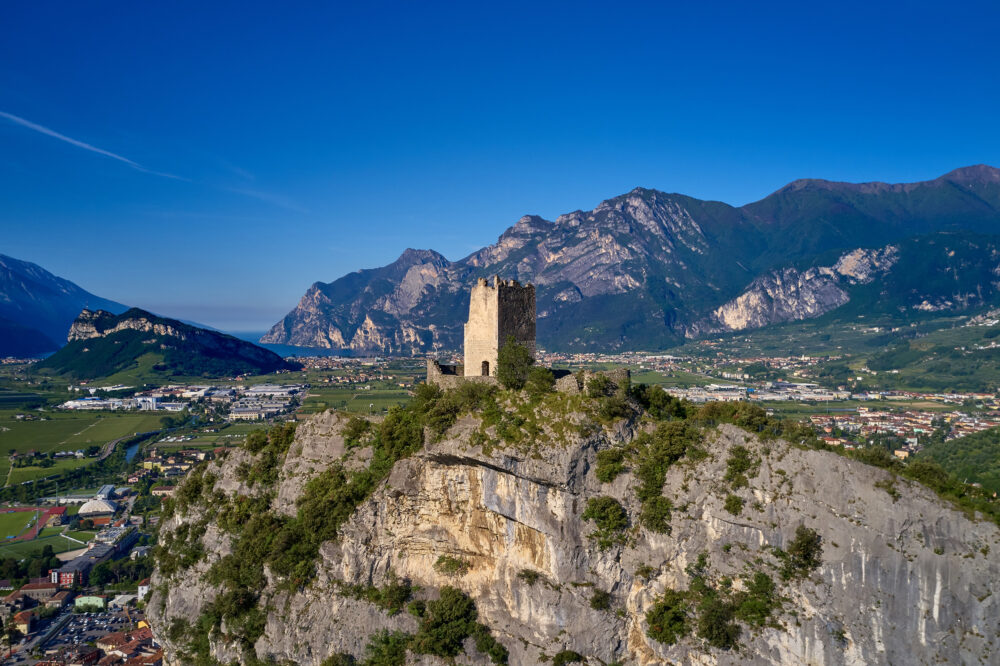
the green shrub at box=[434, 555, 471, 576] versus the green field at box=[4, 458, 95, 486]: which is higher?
the green shrub at box=[434, 555, 471, 576]

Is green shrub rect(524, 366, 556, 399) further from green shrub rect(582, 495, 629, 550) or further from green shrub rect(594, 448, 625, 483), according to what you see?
green shrub rect(582, 495, 629, 550)

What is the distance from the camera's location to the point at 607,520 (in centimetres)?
2870

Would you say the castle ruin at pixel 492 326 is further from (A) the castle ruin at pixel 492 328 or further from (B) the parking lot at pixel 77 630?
(B) the parking lot at pixel 77 630

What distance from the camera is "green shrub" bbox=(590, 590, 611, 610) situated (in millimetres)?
28406

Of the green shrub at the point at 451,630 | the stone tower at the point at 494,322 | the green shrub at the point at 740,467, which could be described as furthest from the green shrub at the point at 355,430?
the green shrub at the point at 740,467

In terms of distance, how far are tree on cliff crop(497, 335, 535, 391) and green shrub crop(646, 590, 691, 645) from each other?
37.7ft

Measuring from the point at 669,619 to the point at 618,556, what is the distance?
311 centimetres

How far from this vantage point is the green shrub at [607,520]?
93.9ft

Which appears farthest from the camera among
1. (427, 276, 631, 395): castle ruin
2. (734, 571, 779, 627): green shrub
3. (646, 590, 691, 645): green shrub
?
(427, 276, 631, 395): castle ruin

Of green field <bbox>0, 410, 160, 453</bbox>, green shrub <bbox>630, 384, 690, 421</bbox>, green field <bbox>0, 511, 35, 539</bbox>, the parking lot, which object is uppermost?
green shrub <bbox>630, 384, 690, 421</bbox>

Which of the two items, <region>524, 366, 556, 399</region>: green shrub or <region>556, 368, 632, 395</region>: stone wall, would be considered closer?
<region>556, 368, 632, 395</region>: stone wall

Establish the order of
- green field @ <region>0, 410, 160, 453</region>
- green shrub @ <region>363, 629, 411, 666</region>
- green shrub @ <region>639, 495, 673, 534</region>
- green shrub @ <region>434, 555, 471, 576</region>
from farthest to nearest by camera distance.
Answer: green field @ <region>0, 410, 160, 453</region>, green shrub @ <region>434, 555, 471, 576</region>, green shrub @ <region>363, 629, 411, 666</region>, green shrub @ <region>639, 495, 673, 534</region>

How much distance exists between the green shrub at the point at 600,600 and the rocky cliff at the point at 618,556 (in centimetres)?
5

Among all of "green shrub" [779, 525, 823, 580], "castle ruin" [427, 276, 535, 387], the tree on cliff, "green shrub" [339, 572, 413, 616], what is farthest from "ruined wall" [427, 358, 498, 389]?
"green shrub" [779, 525, 823, 580]
